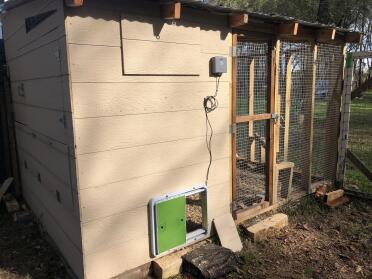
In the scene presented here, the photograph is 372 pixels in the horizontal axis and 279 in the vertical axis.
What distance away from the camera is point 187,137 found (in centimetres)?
325

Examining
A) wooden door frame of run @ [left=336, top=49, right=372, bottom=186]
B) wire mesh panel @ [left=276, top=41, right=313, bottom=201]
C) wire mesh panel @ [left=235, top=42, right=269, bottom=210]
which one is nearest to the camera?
wire mesh panel @ [left=235, top=42, right=269, bottom=210]

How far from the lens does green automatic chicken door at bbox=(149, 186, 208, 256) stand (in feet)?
10.1

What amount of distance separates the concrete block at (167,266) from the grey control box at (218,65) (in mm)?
1864

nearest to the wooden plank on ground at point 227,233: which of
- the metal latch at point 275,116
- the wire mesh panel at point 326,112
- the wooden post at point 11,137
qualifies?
the metal latch at point 275,116

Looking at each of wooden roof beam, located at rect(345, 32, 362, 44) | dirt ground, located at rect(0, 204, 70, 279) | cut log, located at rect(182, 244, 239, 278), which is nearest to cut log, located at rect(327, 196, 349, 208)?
cut log, located at rect(182, 244, 239, 278)

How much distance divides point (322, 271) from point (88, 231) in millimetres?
2284

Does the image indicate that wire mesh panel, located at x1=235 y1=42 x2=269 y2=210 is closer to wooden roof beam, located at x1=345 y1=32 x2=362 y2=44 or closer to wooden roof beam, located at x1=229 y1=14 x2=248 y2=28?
wooden roof beam, located at x1=229 y1=14 x2=248 y2=28

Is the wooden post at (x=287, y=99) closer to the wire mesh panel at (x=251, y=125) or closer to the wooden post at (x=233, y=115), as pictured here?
the wire mesh panel at (x=251, y=125)

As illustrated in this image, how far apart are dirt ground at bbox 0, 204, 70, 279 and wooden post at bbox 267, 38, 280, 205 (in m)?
2.62

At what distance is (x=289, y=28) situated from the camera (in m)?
3.82

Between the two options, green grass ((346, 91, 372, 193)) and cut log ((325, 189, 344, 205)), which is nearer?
cut log ((325, 189, 344, 205))

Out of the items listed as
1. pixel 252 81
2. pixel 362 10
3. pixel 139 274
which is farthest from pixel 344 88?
pixel 362 10

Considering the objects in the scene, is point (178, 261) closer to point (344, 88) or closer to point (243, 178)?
point (243, 178)

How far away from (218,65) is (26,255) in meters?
2.85
